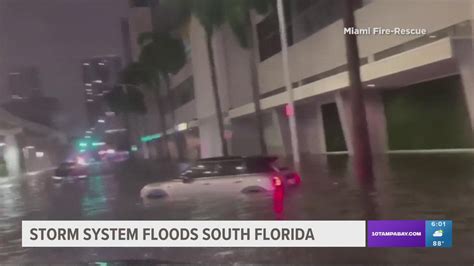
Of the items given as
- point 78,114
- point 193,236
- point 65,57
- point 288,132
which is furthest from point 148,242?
point 65,57

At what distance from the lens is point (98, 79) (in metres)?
2.45

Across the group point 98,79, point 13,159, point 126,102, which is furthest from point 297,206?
point 13,159

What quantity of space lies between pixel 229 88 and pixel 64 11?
960mm

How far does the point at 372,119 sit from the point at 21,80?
183cm

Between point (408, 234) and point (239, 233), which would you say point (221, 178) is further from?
point (408, 234)

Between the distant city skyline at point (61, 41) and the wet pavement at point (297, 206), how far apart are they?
39 centimetres

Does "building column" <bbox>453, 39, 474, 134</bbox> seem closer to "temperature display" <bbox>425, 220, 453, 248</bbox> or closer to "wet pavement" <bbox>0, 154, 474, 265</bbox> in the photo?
"wet pavement" <bbox>0, 154, 474, 265</bbox>

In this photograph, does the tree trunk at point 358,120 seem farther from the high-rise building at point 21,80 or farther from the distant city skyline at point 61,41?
the high-rise building at point 21,80

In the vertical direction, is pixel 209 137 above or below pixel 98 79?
below

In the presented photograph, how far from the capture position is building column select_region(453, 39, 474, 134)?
7.26 feet

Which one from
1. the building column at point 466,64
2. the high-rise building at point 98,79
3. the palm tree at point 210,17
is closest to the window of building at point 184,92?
the palm tree at point 210,17

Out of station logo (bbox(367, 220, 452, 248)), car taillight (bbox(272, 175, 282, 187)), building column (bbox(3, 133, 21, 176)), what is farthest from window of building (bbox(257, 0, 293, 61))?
building column (bbox(3, 133, 21, 176))

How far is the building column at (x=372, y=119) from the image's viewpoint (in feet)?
7.72

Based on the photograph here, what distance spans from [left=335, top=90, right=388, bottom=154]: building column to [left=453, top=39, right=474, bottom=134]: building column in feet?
1.29
